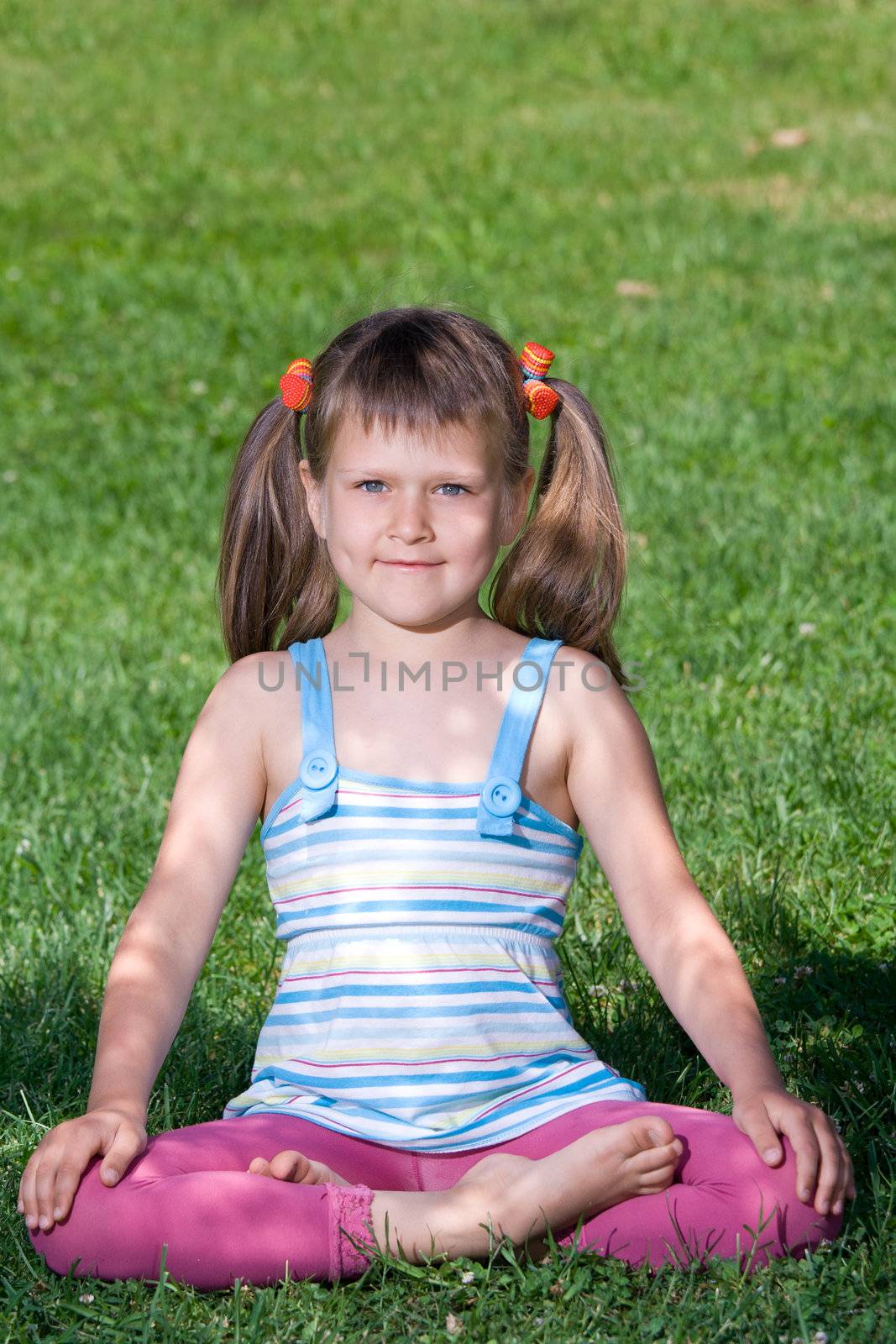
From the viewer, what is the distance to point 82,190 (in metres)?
11.0

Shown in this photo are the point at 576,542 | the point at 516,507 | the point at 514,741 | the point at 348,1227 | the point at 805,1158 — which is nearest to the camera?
the point at 805,1158

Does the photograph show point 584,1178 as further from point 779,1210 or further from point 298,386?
point 298,386

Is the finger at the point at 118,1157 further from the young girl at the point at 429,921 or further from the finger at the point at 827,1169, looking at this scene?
the finger at the point at 827,1169

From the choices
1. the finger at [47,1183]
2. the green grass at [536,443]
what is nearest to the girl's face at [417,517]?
the green grass at [536,443]

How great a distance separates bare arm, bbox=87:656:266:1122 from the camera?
242 cm

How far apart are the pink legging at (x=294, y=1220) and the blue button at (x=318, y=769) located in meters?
0.54

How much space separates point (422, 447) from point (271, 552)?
45 centimetres

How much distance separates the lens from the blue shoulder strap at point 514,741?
250 centimetres

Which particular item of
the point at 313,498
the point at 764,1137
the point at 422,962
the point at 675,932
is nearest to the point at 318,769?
the point at 422,962

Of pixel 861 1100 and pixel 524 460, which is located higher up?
pixel 524 460

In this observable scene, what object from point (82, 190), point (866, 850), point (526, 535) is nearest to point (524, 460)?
point (526, 535)

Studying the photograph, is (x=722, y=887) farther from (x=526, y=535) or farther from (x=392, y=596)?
(x=392, y=596)

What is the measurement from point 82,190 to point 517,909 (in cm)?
953

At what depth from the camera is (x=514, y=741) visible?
8.43ft
